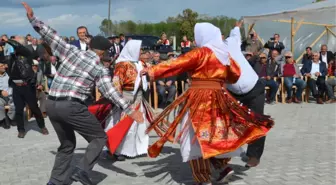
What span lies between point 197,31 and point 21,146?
4.56m

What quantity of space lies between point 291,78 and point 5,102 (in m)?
8.38

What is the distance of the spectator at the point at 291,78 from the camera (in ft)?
47.5

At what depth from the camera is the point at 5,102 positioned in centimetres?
1081

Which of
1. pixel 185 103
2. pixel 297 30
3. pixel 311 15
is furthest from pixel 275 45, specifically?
pixel 185 103

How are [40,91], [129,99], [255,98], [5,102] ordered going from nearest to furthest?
[255,98] < [129,99] < [5,102] < [40,91]

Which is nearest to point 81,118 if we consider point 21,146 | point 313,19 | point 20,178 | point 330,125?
point 20,178

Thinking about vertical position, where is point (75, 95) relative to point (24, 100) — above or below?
above

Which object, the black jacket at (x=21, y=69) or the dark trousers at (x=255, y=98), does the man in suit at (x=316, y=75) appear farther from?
the black jacket at (x=21, y=69)

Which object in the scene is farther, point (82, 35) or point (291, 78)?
point (291, 78)

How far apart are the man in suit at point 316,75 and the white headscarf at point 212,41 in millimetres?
9958

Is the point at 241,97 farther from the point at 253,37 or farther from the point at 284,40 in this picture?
the point at 284,40

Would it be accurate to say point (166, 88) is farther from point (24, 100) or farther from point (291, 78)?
point (24, 100)

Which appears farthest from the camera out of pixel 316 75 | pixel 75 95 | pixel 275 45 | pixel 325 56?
pixel 275 45

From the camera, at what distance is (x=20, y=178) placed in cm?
620
